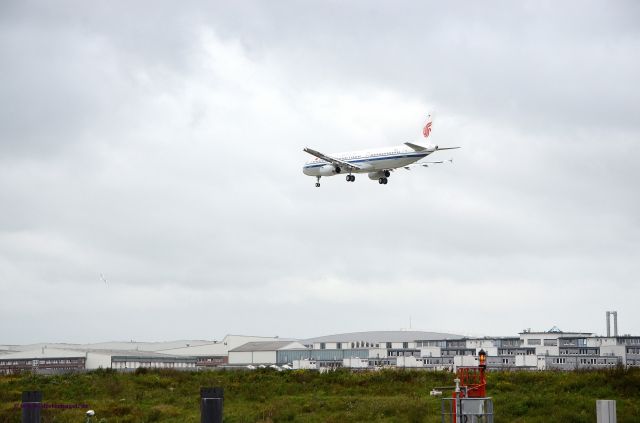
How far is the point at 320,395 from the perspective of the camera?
6059 cm

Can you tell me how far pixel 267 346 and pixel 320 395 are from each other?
114782 mm

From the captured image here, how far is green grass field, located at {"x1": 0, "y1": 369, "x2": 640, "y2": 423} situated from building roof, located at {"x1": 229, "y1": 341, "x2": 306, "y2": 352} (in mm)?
100189

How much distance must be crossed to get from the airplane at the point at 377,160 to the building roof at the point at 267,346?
74508 millimetres

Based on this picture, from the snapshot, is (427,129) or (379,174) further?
(427,129)

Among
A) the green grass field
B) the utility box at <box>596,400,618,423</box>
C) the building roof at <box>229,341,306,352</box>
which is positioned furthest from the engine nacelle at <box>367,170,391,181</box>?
the building roof at <box>229,341,306,352</box>

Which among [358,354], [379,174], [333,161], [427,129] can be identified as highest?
[427,129]

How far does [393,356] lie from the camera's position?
16612 cm

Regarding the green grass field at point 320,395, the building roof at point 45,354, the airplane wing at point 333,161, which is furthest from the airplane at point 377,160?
the building roof at point 45,354

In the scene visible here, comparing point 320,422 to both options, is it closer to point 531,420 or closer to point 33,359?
point 531,420

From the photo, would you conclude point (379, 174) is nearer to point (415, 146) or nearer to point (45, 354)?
point (415, 146)

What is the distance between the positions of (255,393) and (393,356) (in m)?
106

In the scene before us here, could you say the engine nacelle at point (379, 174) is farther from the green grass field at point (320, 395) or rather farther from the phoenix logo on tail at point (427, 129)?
the green grass field at point (320, 395)

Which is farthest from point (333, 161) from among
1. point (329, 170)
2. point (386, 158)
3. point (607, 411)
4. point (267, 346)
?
point (267, 346)

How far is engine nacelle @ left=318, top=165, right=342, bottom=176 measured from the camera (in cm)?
10112
